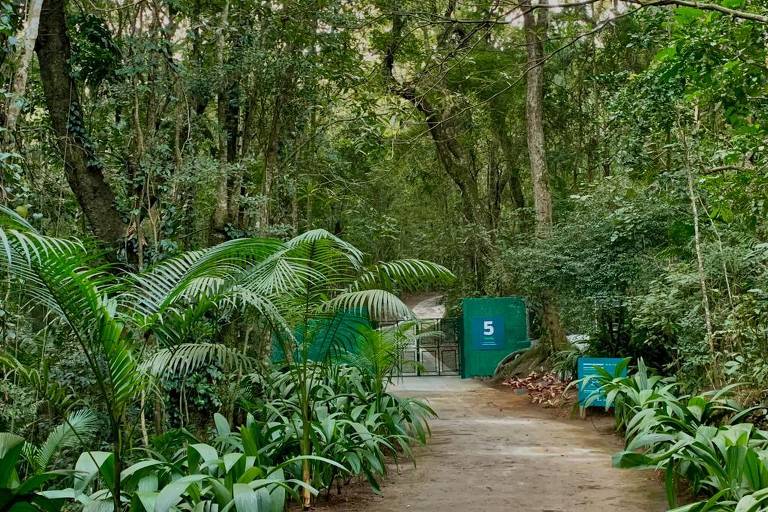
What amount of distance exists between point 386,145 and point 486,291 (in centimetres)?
769

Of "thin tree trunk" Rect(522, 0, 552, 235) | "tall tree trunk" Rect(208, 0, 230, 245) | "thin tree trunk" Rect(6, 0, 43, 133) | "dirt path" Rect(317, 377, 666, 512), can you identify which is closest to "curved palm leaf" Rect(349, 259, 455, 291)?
"dirt path" Rect(317, 377, 666, 512)

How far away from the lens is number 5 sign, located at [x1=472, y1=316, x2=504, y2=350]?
51.2ft

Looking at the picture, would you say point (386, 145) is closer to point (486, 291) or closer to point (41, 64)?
point (41, 64)

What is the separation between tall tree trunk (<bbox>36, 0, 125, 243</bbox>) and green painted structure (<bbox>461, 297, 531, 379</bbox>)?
9885 mm

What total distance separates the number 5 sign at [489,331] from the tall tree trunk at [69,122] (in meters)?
9.93

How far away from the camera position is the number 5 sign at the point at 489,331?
51.2ft

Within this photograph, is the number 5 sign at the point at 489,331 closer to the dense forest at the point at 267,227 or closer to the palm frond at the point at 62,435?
the dense forest at the point at 267,227

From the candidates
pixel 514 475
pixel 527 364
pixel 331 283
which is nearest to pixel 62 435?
pixel 331 283

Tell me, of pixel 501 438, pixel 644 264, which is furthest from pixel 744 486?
pixel 644 264

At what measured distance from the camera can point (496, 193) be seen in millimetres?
19594

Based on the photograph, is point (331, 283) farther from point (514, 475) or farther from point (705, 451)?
point (705, 451)

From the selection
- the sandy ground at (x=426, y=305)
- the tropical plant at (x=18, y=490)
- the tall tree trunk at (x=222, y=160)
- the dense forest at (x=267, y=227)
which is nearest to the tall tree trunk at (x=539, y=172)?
the dense forest at (x=267, y=227)

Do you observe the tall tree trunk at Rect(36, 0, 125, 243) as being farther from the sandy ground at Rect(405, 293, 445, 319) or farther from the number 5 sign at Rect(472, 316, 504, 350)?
the sandy ground at Rect(405, 293, 445, 319)

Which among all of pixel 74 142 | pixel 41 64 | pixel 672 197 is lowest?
pixel 672 197
